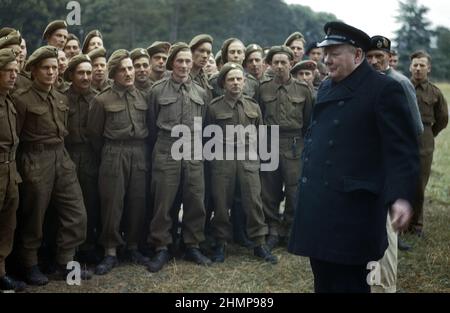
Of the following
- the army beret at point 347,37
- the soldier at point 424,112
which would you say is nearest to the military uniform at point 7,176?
the army beret at point 347,37

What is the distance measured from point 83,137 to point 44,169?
68cm

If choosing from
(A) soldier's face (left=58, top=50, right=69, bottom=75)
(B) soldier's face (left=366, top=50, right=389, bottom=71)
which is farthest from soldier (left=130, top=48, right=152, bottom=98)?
(B) soldier's face (left=366, top=50, right=389, bottom=71)

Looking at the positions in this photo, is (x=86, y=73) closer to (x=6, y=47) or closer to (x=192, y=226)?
(x=6, y=47)

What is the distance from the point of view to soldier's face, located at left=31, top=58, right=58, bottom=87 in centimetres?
504

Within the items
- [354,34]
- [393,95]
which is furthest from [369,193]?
[354,34]

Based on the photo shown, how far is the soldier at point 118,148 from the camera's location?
5523 mm

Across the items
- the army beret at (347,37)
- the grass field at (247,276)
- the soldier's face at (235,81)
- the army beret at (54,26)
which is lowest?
the grass field at (247,276)

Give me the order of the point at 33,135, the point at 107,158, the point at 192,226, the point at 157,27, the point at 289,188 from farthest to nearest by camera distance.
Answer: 1. the point at 157,27
2. the point at 289,188
3. the point at 192,226
4. the point at 107,158
5. the point at 33,135

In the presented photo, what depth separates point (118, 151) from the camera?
5559mm

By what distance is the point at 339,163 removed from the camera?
3.25 metres

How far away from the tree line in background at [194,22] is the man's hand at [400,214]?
11469 mm

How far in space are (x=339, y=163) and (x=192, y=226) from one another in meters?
3.02

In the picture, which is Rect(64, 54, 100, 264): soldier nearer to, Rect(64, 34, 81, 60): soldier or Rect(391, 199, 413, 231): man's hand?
Rect(64, 34, 81, 60): soldier

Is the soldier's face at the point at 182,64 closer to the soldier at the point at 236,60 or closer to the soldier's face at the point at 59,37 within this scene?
the soldier at the point at 236,60
